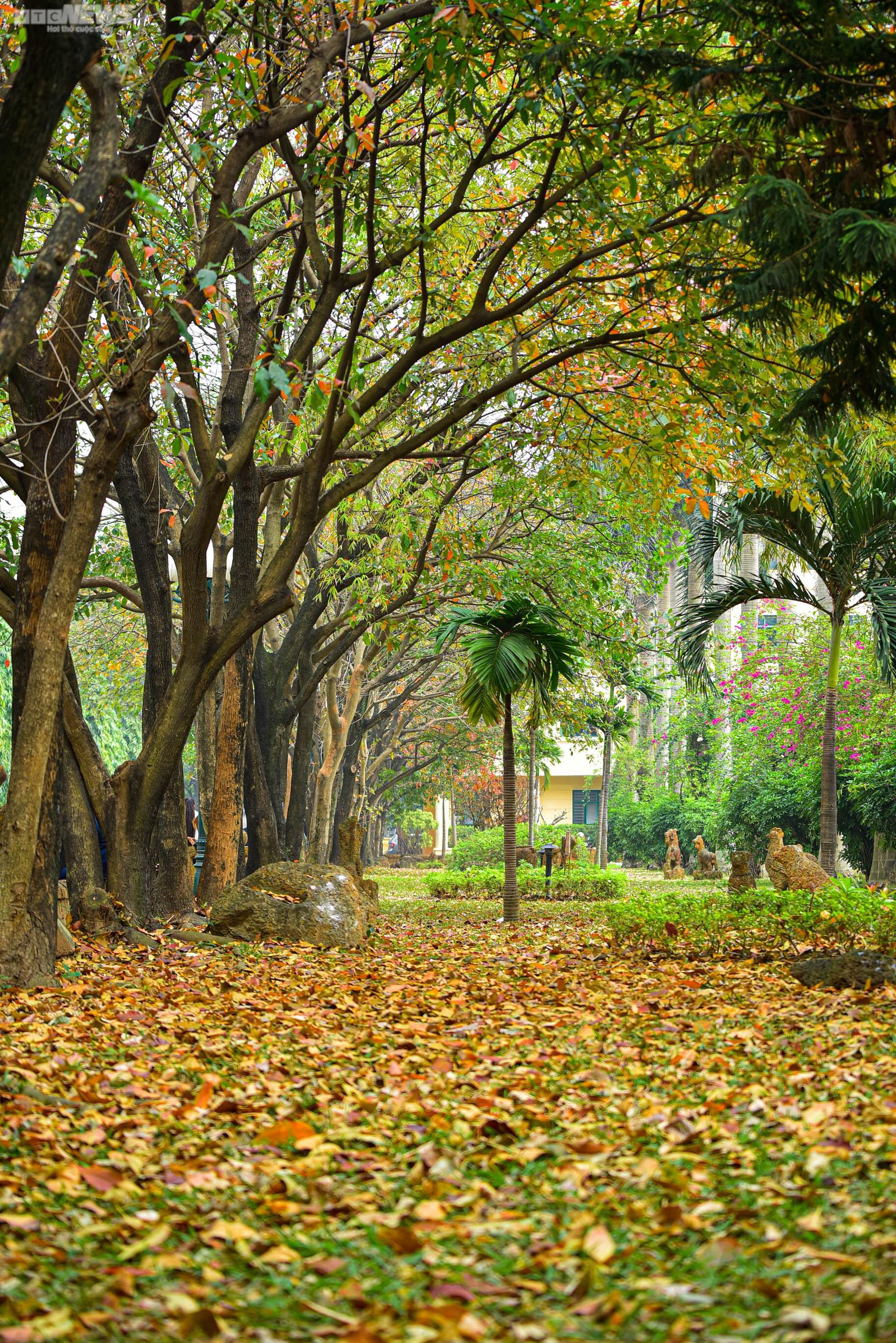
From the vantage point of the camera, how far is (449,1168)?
3.67 meters

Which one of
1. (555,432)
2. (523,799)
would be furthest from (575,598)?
(523,799)

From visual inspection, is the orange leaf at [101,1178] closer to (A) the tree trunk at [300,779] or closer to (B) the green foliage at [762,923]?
(B) the green foliage at [762,923]

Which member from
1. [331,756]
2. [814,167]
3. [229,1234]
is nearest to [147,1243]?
[229,1234]

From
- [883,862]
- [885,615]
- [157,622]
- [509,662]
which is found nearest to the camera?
[157,622]

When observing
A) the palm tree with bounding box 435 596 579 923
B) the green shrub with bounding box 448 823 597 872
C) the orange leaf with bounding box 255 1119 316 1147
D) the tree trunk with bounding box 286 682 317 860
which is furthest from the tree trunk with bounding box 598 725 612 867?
the orange leaf with bounding box 255 1119 316 1147

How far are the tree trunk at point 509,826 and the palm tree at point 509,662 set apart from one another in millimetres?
10

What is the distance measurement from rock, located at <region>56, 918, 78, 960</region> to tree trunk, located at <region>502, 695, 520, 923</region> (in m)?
5.09

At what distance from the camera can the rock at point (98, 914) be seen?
29.1 feet

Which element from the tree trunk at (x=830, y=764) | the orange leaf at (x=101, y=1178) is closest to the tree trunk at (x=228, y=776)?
the tree trunk at (x=830, y=764)

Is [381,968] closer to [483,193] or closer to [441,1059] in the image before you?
[441,1059]

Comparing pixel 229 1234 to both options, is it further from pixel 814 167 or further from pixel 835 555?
pixel 835 555

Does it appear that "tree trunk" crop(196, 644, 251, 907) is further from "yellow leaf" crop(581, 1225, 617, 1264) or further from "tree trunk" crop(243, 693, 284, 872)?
"yellow leaf" crop(581, 1225, 617, 1264)

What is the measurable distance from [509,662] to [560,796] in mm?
39774

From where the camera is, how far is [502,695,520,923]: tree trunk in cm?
Answer: 1191
